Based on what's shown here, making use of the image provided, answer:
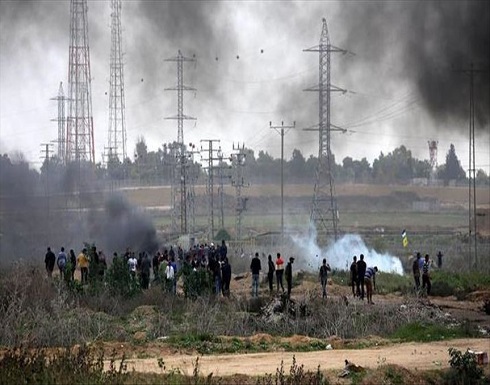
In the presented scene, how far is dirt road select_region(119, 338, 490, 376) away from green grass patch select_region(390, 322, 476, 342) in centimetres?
121

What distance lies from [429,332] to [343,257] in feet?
90.8

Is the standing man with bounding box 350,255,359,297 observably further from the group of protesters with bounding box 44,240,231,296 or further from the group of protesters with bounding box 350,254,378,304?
the group of protesters with bounding box 44,240,231,296

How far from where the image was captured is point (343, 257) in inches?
2146

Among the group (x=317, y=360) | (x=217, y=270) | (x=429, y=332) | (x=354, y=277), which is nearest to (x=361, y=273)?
(x=354, y=277)

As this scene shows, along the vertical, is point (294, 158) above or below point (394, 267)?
above

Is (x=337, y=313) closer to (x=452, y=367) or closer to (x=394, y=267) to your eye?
(x=452, y=367)

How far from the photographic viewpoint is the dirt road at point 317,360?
67.6 ft

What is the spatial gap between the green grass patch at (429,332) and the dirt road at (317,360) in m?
1.21

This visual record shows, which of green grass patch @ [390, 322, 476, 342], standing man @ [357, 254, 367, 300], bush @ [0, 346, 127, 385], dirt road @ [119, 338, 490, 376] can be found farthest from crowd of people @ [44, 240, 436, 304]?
bush @ [0, 346, 127, 385]

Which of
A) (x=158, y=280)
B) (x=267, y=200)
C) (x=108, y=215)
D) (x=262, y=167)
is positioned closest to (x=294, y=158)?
(x=262, y=167)

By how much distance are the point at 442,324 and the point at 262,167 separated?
80.5 m

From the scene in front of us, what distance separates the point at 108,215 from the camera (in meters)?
60.9

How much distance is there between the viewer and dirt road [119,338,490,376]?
2061 cm

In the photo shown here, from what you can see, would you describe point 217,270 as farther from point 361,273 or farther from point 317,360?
point 317,360
